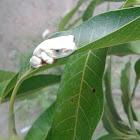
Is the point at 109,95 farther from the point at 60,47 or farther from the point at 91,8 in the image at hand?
the point at 60,47

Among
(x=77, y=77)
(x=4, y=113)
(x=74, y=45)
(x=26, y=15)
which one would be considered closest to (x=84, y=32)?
(x=74, y=45)

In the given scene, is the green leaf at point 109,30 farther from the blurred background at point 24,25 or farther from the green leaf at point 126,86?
the blurred background at point 24,25

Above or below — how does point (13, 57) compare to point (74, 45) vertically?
below

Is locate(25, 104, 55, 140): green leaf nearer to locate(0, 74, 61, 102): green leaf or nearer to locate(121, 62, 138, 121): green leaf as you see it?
locate(0, 74, 61, 102): green leaf

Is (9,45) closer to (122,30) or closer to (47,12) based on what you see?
(47,12)

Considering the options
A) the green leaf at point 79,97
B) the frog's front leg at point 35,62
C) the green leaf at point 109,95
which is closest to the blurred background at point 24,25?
the green leaf at point 109,95
